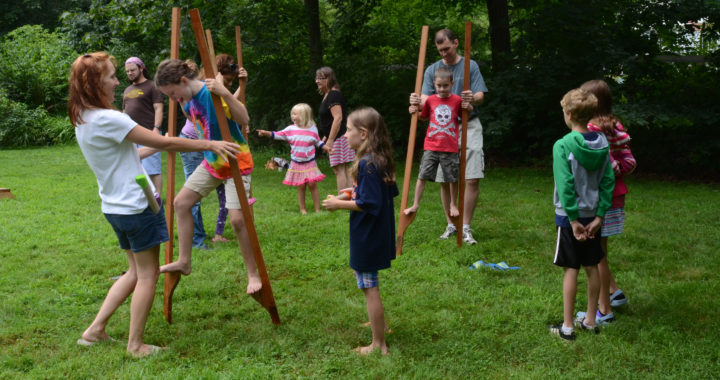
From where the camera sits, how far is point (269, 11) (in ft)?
45.8

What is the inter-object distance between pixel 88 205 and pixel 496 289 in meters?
6.58

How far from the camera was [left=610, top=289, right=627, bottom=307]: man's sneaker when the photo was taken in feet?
14.5

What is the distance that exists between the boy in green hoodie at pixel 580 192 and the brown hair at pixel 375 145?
1.11 metres

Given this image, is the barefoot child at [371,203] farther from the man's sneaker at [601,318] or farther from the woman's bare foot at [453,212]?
the woman's bare foot at [453,212]

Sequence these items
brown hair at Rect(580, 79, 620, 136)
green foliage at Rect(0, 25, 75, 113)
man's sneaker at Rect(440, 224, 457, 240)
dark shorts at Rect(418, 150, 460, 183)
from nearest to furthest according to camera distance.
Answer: brown hair at Rect(580, 79, 620, 136) < dark shorts at Rect(418, 150, 460, 183) < man's sneaker at Rect(440, 224, 457, 240) < green foliage at Rect(0, 25, 75, 113)

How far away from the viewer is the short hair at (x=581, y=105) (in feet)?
12.3

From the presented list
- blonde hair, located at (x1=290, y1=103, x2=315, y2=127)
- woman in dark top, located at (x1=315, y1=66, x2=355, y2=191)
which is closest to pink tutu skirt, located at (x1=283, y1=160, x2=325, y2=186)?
woman in dark top, located at (x1=315, y1=66, x2=355, y2=191)

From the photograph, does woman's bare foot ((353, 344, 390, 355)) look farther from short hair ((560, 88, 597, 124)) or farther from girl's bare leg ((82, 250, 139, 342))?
short hair ((560, 88, 597, 124))

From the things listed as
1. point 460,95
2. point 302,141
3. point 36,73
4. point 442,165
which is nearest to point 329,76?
point 302,141

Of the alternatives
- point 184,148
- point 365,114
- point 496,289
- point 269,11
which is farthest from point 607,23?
point 184,148

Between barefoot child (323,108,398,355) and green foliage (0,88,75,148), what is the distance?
1840 centimetres

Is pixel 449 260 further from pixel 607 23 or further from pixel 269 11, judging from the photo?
pixel 269 11

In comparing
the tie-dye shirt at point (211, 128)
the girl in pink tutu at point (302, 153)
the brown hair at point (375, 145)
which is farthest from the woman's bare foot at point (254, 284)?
the girl in pink tutu at point (302, 153)

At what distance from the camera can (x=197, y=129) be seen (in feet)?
13.8
